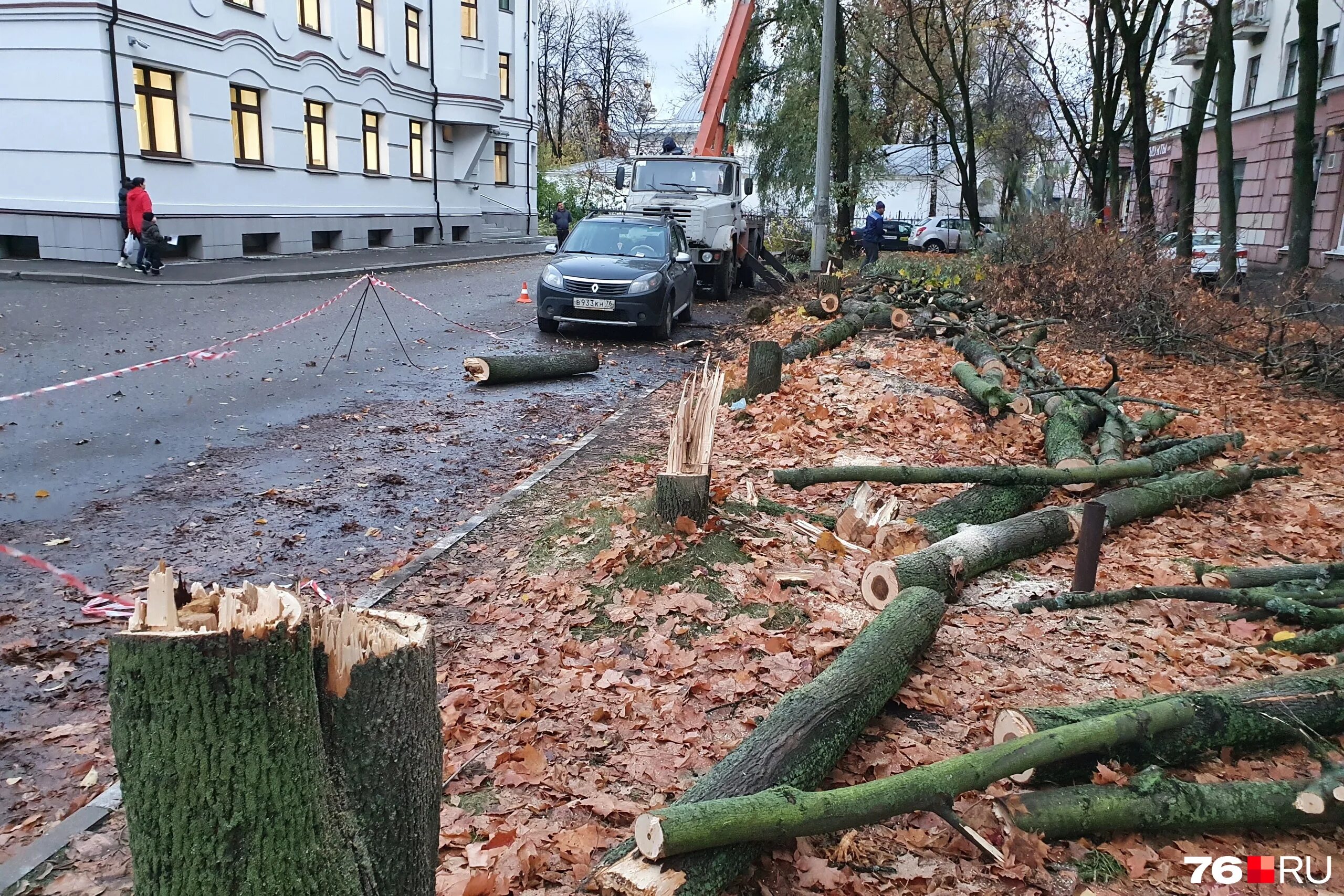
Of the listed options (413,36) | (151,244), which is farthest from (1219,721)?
(413,36)

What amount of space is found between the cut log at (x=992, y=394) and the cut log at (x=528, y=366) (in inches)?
178

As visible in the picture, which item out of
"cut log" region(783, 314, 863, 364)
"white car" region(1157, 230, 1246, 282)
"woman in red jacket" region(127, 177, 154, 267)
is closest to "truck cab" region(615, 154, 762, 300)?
"cut log" region(783, 314, 863, 364)

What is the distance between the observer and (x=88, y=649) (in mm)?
4297

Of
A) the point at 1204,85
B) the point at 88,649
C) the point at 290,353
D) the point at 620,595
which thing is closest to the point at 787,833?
the point at 620,595

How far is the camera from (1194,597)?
4.82 m

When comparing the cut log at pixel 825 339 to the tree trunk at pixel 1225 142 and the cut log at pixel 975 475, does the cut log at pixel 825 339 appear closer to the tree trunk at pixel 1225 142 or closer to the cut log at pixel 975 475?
the cut log at pixel 975 475

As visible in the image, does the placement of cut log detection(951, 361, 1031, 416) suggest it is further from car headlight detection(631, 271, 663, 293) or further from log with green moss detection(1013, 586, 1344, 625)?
car headlight detection(631, 271, 663, 293)

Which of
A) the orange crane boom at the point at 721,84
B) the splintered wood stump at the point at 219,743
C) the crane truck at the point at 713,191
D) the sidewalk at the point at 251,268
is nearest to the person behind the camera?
the splintered wood stump at the point at 219,743

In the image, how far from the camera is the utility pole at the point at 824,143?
19.8 m

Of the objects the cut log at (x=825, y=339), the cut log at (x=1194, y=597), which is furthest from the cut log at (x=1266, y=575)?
the cut log at (x=825, y=339)

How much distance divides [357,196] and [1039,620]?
2630 cm

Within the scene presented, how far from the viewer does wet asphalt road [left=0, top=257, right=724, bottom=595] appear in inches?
231

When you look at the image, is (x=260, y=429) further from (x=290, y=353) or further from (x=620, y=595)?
(x=620, y=595)

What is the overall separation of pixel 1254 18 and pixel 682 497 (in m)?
31.0
